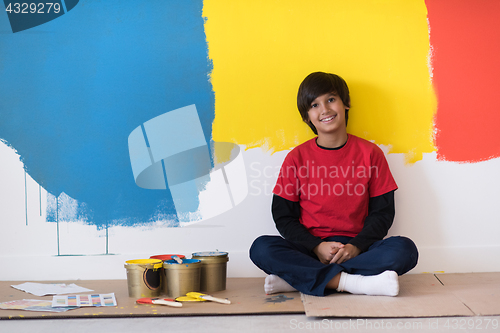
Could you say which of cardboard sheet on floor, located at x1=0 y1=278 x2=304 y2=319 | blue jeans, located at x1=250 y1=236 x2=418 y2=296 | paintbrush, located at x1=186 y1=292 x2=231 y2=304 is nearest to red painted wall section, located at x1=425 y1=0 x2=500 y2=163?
blue jeans, located at x1=250 y1=236 x2=418 y2=296

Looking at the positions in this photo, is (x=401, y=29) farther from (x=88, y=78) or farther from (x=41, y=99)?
(x=41, y=99)

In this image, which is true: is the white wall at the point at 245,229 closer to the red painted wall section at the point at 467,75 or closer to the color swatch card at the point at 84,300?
the red painted wall section at the point at 467,75

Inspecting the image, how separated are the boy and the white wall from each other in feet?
0.51

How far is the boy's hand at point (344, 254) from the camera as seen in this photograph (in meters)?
1.41

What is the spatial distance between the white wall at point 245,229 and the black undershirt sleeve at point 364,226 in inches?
6.0

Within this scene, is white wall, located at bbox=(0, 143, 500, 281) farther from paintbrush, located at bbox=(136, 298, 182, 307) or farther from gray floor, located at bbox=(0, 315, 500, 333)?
gray floor, located at bbox=(0, 315, 500, 333)

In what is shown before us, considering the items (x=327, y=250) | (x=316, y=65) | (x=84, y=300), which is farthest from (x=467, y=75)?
(x=84, y=300)

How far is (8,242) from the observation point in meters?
1.79

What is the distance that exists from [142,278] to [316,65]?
1137mm

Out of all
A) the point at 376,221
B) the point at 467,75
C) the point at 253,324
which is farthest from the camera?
the point at 467,75

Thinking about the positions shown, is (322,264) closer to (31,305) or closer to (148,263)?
(148,263)

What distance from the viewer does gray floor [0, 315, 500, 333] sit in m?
1.03

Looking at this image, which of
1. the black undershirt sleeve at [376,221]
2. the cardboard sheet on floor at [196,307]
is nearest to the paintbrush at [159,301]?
the cardboard sheet on floor at [196,307]

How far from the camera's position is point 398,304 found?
3.95 feet
